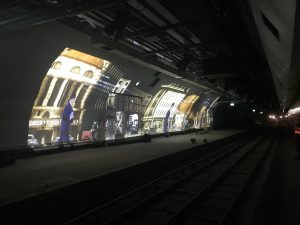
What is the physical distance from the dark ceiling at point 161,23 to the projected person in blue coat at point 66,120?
3292 mm

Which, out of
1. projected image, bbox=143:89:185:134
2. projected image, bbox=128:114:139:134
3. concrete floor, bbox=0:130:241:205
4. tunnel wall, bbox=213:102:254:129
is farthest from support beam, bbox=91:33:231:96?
tunnel wall, bbox=213:102:254:129

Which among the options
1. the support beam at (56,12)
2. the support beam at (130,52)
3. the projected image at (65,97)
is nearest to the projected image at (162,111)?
the support beam at (130,52)

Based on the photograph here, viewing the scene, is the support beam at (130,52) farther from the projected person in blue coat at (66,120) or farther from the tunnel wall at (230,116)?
the tunnel wall at (230,116)

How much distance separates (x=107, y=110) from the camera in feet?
46.9

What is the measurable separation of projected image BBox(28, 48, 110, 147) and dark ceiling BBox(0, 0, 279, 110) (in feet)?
6.13

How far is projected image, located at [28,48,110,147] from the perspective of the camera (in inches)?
403

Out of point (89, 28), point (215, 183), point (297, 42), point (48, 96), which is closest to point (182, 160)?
point (215, 183)

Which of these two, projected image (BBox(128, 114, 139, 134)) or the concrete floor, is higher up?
projected image (BBox(128, 114, 139, 134))

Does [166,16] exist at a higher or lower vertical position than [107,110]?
higher

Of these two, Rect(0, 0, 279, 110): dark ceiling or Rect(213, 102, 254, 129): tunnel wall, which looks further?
Rect(213, 102, 254, 129): tunnel wall

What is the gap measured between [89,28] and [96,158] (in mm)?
4450

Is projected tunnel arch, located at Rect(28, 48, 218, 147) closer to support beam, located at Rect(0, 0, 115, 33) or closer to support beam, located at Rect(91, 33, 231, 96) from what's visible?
support beam, located at Rect(91, 33, 231, 96)

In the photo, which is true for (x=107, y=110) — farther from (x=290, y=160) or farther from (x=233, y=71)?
(x=290, y=160)

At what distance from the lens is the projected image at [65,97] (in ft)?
33.6
